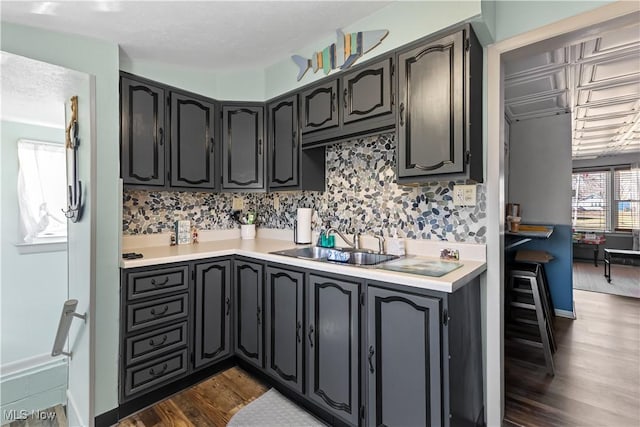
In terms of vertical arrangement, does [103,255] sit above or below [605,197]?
below

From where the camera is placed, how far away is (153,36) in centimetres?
191

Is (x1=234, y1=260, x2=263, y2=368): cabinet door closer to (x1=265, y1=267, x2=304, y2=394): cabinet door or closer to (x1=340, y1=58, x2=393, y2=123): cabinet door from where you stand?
(x1=265, y1=267, x2=304, y2=394): cabinet door

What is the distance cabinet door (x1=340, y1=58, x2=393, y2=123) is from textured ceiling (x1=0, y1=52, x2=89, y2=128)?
1.59 metres

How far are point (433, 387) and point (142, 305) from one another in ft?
5.80

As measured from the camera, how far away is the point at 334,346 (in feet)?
5.42

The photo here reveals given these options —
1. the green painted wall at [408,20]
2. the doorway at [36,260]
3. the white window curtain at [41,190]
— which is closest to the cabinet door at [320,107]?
the green painted wall at [408,20]

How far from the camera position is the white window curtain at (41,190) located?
2.69 m

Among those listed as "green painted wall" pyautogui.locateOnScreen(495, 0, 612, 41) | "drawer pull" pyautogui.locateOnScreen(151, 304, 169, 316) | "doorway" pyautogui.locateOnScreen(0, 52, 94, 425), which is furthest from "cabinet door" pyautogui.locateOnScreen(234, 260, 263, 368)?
"green painted wall" pyautogui.locateOnScreen(495, 0, 612, 41)

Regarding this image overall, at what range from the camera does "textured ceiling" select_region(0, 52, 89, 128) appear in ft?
5.25

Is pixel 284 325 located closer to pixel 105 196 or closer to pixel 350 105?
pixel 105 196

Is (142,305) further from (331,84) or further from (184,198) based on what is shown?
(331,84)

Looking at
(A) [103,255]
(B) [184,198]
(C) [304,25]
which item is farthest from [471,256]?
(B) [184,198]

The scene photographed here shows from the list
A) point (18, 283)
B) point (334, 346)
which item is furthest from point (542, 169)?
point (18, 283)

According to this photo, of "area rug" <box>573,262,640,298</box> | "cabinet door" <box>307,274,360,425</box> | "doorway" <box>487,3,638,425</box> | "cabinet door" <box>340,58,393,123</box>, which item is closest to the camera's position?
"cabinet door" <box>307,274,360,425</box>
